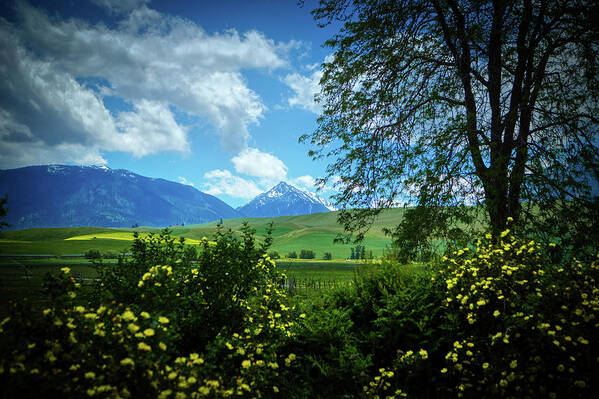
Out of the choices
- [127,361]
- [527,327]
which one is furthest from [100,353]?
[527,327]

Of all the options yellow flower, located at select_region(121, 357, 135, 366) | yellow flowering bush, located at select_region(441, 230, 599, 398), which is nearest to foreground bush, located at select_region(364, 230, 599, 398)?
yellow flowering bush, located at select_region(441, 230, 599, 398)

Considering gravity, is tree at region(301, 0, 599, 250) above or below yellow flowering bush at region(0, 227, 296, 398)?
above

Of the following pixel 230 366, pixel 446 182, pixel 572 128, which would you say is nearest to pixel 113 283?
pixel 230 366

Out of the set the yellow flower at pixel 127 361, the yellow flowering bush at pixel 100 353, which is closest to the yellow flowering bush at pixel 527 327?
the yellow flowering bush at pixel 100 353

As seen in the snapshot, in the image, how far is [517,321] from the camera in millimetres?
3791

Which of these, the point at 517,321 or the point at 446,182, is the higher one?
the point at 446,182

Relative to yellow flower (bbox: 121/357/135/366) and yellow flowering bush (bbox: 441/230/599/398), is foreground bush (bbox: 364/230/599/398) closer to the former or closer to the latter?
yellow flowering bush (bbox: 441/230/599/398)

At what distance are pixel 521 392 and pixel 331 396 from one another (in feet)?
9.08

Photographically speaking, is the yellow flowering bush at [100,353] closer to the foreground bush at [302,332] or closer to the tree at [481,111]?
the foreground bush at [302,332]

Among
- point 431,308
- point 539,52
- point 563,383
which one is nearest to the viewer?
point 563,383

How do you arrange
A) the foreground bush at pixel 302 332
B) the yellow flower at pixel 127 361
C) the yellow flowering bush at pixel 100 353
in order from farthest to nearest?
the foreground bush at pixel 302 332 → the yellow flower at pixel 127 361 → the yellow flowering bush at pixel 100 353

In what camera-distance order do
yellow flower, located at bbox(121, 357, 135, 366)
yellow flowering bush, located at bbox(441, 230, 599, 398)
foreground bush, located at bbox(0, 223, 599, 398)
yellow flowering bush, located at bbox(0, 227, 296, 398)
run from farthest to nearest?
yellow flowering bush, located at bbox(441, 230, 599, 398)
foreground bush, located at bbox(0, 223, 599, 398)
yellow flower, located at bbox(121, 357, 135, 366)
yellow flowering bush, located at bbox(0, 227, 296, 398)

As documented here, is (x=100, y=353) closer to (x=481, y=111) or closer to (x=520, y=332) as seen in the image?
(x=520, y=332)

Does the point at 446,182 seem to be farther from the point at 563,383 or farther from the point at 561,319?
the point at 563,383
